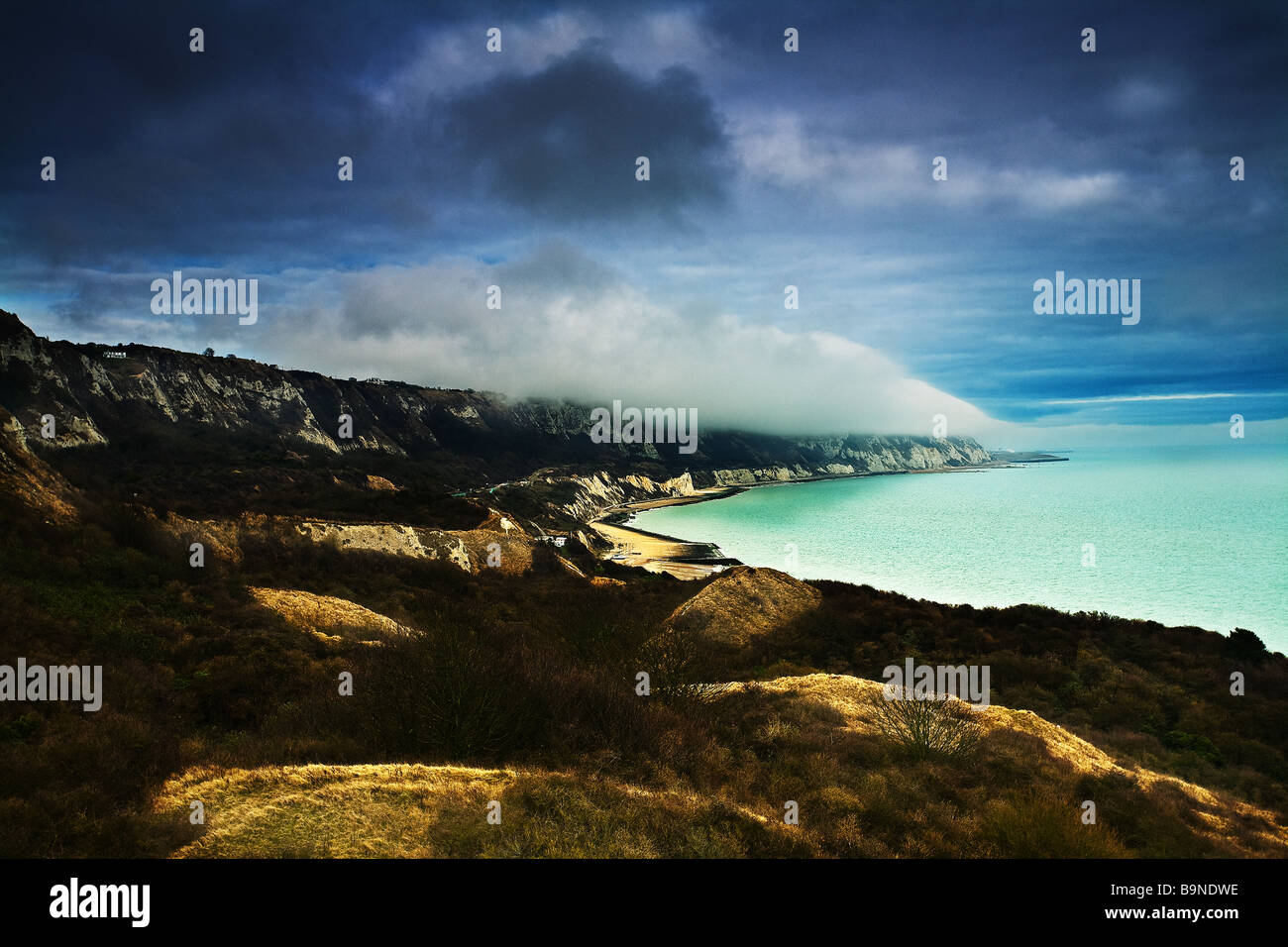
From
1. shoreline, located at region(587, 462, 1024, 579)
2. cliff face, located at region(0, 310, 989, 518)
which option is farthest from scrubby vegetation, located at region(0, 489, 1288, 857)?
shoreline, located at region(587, 462, 1024, 579)

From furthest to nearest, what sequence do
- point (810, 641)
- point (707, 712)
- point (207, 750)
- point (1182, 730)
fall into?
point (810, 641) < point (1182, 730) < point (707, 712) < point (207, 750)

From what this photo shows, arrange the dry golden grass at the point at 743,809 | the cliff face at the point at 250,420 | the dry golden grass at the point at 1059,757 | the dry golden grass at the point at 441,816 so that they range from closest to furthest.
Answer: the dry golden grass at the point at 441,816, the dry golden grass at the point at 743,809, the dry golden grass at the point at 1059,757, the cliff face at the point at 250,420

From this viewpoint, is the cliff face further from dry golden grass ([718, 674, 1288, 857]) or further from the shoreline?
dry golden grass ([718, 674, 1288, 857])

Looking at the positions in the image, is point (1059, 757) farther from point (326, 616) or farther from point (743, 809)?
point (326, 616)

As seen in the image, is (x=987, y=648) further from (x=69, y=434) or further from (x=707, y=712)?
(x=69, y=434)

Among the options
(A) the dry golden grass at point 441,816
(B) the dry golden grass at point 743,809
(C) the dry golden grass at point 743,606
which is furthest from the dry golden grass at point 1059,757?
→ (C) the dry golden grass at point 743,606

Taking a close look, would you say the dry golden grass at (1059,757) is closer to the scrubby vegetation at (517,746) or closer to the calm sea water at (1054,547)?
the scrubby vegetation at (517,746)
